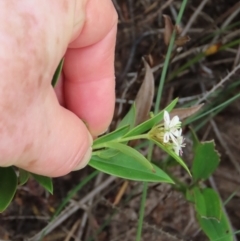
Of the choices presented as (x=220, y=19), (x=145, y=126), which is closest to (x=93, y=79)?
(x=145, y=126)

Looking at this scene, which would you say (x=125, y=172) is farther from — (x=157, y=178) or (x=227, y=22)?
(x=227, y=22)

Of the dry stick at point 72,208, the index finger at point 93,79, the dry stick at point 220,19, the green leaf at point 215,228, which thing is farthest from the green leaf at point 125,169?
the dry stick at point 220,19

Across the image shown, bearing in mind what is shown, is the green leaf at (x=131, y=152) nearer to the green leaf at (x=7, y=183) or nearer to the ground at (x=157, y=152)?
the green leaf at (x=7, y=183)

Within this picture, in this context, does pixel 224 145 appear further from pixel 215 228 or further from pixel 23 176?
pixel 23 176

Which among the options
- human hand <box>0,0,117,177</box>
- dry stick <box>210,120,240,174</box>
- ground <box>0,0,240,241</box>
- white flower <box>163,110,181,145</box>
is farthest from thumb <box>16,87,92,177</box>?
dry stick <box>210,120,240,174</box>

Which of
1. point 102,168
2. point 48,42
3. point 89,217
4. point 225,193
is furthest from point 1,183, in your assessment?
point 225,193

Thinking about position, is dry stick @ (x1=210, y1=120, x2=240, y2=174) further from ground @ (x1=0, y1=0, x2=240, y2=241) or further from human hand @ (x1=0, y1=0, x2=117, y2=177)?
human hand @ (x1=0, y1=0, x2=117, y2=177)

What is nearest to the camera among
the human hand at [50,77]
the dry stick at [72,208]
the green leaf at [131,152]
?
the human hand at [50,77]
